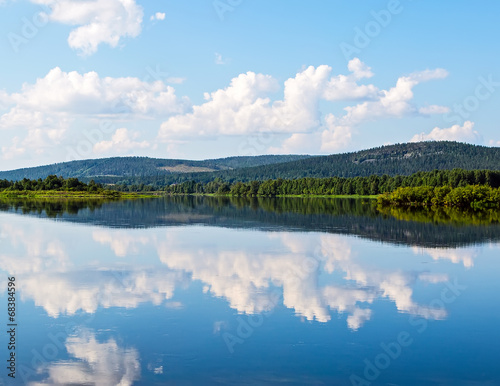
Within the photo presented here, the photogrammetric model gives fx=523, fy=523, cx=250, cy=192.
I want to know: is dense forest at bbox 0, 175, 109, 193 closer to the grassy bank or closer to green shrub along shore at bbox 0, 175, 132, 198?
green shrub along shore at bbox 0, 175, 132, 198

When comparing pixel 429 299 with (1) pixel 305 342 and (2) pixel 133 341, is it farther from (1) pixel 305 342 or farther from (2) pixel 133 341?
(2) pixel 133 341

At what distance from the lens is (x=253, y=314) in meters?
19.9

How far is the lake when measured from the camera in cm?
1450

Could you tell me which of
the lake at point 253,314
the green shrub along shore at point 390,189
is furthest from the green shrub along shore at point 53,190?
the lake at point 253,314

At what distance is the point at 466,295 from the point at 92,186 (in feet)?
518

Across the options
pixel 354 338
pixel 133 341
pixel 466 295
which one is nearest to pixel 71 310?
pixel 133 341

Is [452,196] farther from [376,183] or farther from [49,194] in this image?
[49,194]

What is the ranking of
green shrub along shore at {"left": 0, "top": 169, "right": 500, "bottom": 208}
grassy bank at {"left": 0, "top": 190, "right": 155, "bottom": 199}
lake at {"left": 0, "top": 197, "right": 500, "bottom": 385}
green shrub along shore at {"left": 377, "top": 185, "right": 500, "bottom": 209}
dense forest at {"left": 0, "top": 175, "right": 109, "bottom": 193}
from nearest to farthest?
lake at {"left": 0, "top": 197, "right": 500, "bottom": 385} < green shrub along shore at {"left": 377, "top": 185, "right": 500, "bottom": 209} < green shrub along shore at {"left": 0, "top": 169, "right": 500, "bottom": 208} < grassy bank at {"left": 0, "top": 190, "right": 155, "bottom": 199} < dense forest at {"left": 0, "top": 175, "right": 109, "bottom": 193}

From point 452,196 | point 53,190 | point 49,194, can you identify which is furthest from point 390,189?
point 53,190

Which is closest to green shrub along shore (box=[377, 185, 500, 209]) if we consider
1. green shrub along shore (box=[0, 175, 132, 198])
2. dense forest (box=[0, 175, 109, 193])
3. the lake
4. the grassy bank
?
the lake

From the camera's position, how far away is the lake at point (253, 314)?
1450cm

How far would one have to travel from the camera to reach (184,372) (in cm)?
1424

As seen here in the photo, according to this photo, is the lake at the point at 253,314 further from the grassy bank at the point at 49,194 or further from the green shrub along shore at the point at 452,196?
the grassy bank at the point at 49,194

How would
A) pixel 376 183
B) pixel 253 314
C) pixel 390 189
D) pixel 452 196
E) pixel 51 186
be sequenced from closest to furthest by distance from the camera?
pixel 253 314 < pixel 452 196 < pixel 390 189 < pixel 376 183 < pixel 51 186
